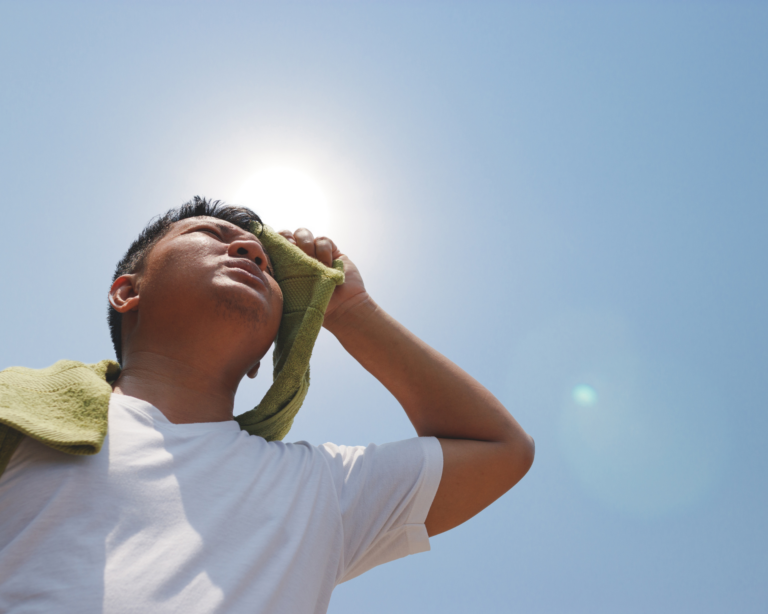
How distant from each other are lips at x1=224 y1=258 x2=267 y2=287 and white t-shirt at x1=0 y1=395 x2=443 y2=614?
568mm

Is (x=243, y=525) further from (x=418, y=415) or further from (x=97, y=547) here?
(x=418, y=415)

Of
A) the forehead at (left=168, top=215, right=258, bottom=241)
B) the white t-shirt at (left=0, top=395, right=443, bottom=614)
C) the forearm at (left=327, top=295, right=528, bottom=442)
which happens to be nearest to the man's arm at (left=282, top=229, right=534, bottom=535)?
the forearm at (left=327, top=295, right=528, bottom=442)

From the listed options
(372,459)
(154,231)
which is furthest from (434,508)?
(154,231)

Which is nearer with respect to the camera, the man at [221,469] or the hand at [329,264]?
the man at [221,469]

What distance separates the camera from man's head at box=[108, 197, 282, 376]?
189 centimetres

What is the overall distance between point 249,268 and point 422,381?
0.81 meters

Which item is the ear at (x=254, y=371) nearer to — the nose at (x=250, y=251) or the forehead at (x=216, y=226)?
the nose at (x=250, y=251)

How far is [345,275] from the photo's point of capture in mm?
2303

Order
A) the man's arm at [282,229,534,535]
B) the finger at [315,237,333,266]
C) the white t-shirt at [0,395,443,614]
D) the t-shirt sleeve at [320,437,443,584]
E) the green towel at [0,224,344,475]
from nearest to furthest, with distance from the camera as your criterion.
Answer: the white t-shirt at [0,395,443,614] → the green towel at [0,224,344,475] → the t-shirt sleeve at [320,437,443,584] → the man's arm at [282,229,534,535] → the finger at [315,237,333,266]

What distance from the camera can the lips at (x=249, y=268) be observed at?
200 cm

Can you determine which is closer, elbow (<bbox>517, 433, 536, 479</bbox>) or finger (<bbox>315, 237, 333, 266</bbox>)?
elbow (<bbox>517, 433, 536, 479</bbox>)

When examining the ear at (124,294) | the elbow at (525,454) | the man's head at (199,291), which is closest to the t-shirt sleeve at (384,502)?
the elbow at (525,454)

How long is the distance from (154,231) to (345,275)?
932 millimetres

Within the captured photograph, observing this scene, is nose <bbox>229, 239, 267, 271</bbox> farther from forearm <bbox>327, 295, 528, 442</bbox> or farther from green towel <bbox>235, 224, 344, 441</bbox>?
forearm <bbox>327, 295, 528, 442</bbox>
